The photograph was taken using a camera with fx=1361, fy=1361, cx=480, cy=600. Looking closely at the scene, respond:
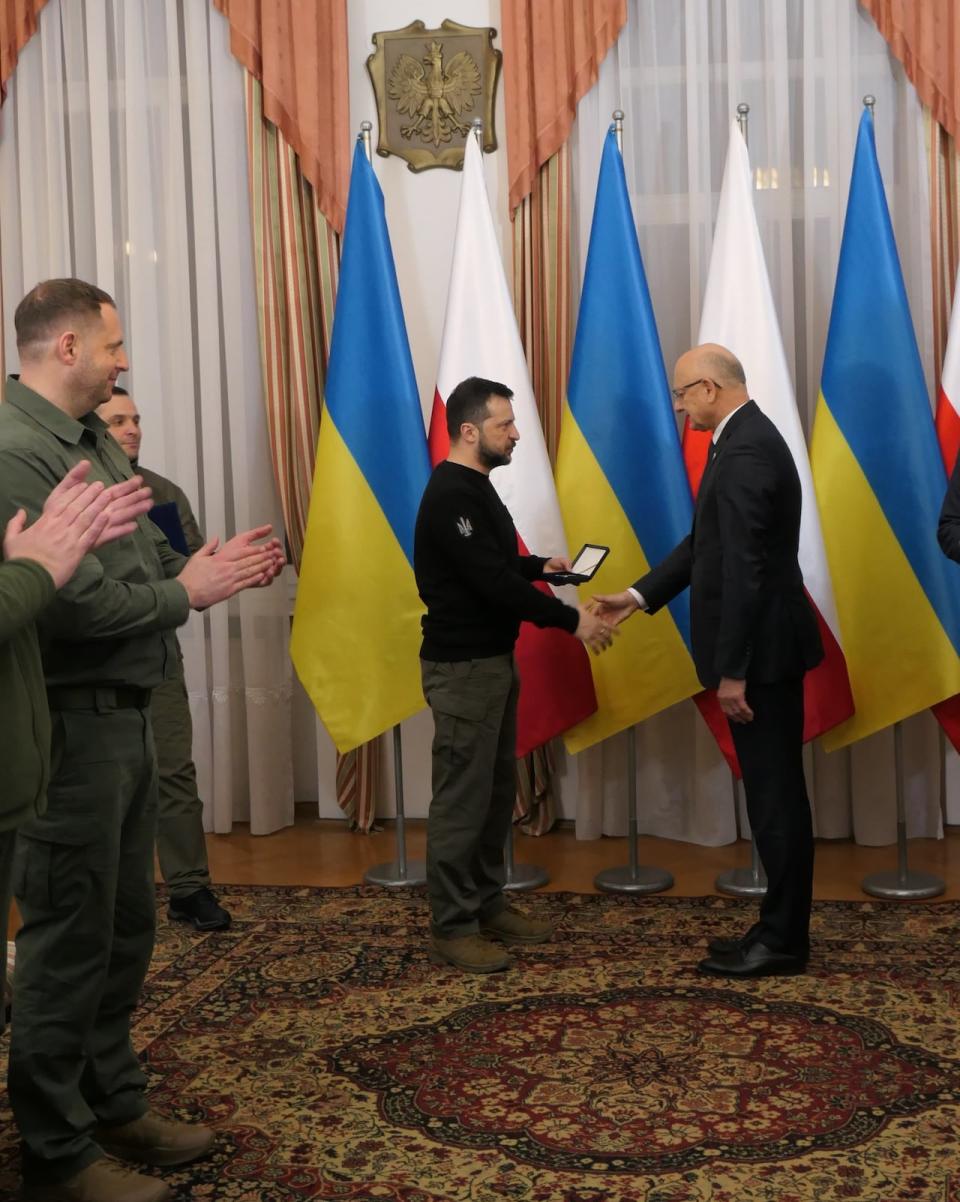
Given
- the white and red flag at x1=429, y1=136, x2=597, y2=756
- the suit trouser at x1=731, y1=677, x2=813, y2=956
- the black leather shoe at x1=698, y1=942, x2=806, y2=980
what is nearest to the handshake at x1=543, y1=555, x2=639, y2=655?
the white and red flag at x1=429, y1=136, x2=597, y2=756

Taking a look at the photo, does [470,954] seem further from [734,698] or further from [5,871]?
[5,871]

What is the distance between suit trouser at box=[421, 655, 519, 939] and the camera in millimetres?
3691

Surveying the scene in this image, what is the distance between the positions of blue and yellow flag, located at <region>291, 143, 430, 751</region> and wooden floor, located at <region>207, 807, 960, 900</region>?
58 centimetres

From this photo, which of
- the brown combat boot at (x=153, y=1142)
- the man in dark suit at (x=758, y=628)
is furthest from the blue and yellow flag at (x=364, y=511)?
the brown combat boot at (x=153, y=1142)

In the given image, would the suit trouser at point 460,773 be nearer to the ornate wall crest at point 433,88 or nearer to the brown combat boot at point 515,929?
the brown combat boot at point 515,929

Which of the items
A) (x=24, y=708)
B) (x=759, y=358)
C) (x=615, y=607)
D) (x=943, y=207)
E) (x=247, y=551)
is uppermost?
(x=943, y=207)

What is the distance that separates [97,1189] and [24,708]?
899 mm

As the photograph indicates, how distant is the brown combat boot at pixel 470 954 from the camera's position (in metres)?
3.62

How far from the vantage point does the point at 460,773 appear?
12.2 feet

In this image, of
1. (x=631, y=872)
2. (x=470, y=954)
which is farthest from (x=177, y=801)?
(x=631, y=872)

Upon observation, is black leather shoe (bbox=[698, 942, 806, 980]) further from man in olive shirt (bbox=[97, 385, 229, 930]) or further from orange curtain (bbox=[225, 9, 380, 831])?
orange curtain (bbox=[225, 9, 380, 831])

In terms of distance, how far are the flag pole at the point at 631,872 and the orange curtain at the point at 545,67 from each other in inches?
14.7

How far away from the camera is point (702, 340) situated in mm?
4457

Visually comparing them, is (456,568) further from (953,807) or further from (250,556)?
(953,807)
